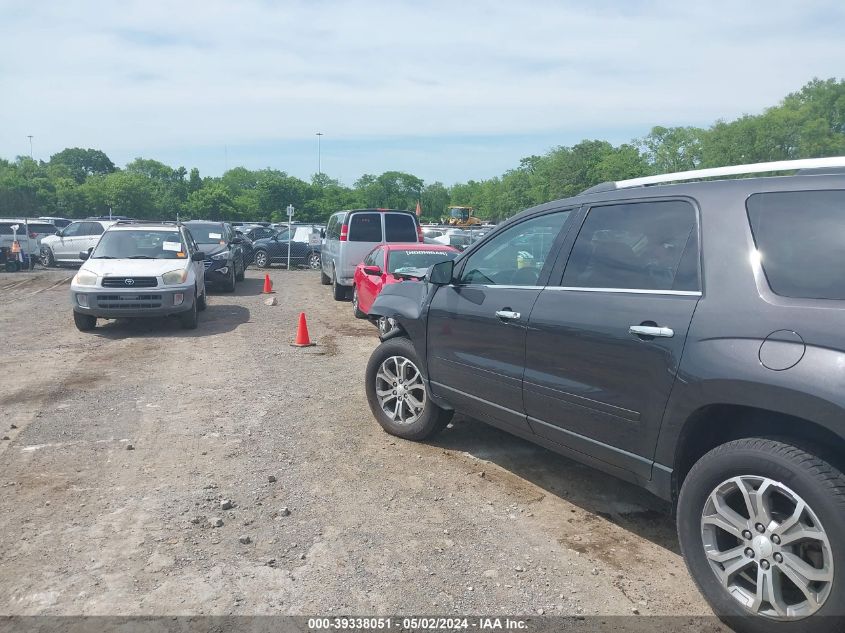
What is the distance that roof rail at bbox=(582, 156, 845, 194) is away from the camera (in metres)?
3.18

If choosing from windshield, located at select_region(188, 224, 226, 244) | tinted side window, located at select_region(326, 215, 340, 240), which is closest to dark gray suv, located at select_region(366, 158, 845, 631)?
tinted side window, located at select_region(326, 215, 340, 240)

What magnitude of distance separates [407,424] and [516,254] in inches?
68.9

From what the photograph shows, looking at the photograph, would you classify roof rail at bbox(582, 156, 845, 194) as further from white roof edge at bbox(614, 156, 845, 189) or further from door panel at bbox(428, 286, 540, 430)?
door panel at bbox(428, 286, 540, 430)

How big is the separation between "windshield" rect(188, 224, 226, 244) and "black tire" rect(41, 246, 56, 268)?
9.73 metres

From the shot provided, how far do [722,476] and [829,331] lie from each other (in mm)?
785

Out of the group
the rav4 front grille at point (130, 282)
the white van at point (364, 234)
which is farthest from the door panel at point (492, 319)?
the white van at point (364, 234)

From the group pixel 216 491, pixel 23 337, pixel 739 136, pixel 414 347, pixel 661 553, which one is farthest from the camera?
pixel 739 136

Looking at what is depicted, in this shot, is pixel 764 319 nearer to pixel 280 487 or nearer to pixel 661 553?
pixel 661 553

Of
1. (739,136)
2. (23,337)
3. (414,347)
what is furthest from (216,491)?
(739,136)

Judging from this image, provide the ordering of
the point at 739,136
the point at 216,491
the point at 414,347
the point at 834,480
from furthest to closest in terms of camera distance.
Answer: the point at 739,136 → the point at 414,347 → the point at 216,491 → the point at 834,480

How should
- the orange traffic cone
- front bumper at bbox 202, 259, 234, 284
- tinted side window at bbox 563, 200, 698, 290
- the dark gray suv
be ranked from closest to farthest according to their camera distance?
the dark gray suv
tinted side window at bbox 563, 200, 698, 290
the orange traffic cone
front bumper at bbox 202, 259, 234, 284

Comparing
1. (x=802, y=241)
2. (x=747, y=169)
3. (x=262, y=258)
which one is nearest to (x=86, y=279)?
(x=747, y=169)

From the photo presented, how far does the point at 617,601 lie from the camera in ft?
11.2

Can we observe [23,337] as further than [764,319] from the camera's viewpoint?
Yes
